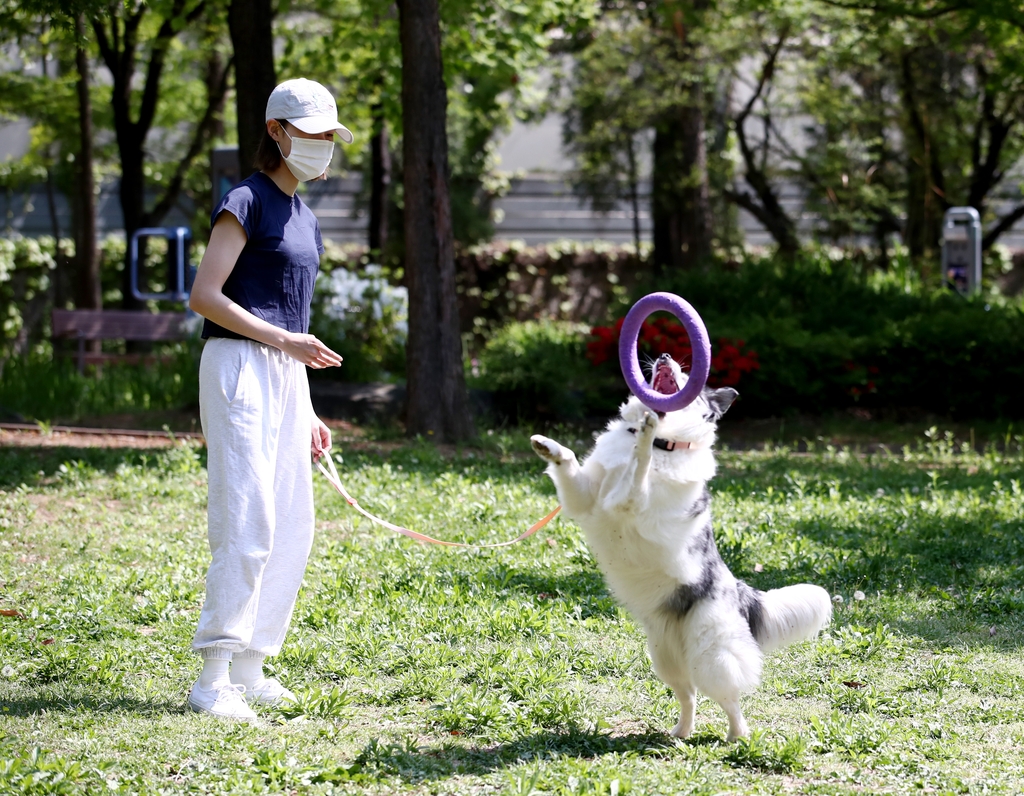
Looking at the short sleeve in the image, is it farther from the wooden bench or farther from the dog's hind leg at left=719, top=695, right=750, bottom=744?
the wooden bench

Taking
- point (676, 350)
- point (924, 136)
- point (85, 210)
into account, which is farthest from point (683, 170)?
point (85, 210)

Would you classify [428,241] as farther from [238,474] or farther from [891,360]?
[238,474]

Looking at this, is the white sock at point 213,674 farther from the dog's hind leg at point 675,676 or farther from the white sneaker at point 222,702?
the dog's hind leg at point 675,676

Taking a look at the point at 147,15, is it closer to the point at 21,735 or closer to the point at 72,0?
the point at 72,0

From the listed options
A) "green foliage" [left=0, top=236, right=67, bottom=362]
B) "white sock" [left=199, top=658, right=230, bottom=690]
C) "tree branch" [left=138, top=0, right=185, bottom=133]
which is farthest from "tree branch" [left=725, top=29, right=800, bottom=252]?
"white sock" [left=199, top=658, right=230, bottom=690]

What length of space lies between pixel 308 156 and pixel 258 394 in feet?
3.14

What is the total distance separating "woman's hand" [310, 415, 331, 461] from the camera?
442 cm

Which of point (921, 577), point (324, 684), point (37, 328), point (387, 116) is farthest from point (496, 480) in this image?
point (37, 328)

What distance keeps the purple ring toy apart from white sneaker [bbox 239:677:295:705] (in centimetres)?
186

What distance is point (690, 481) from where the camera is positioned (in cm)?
383

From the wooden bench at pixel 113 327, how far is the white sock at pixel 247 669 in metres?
11.6

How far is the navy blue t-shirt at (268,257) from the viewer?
156 inches

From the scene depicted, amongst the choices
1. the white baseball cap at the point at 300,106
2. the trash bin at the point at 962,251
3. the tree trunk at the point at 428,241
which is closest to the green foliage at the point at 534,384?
the tree trunk at the point at 428,241

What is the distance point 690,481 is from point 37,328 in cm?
1738
